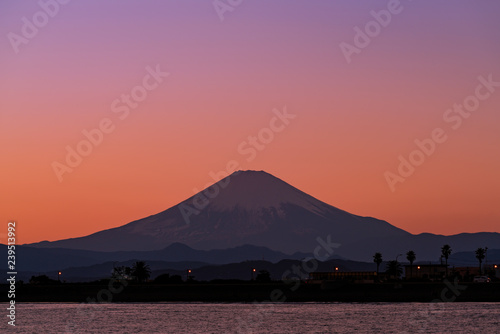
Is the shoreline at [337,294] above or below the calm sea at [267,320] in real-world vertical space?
above

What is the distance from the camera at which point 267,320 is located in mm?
123812

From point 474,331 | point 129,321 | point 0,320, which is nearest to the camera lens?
point 474,331

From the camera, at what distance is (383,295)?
591ft

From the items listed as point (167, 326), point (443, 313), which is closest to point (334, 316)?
point (443, 313)

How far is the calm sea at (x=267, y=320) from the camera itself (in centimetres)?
10838

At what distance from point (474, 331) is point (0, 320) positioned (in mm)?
70153

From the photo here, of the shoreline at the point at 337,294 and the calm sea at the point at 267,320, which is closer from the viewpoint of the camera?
the calm sea at the point at 267,320

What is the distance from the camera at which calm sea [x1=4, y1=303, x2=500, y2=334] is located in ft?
356

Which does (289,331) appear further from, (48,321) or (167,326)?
(48,321)

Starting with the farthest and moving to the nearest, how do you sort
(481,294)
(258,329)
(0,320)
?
(481,294) < (0,320) < (258,329)

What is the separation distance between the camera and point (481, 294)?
17262 centimetres

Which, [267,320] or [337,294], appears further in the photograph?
[337,294]

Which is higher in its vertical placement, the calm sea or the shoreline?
the shoreline

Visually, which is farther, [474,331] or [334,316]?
[334,316]
